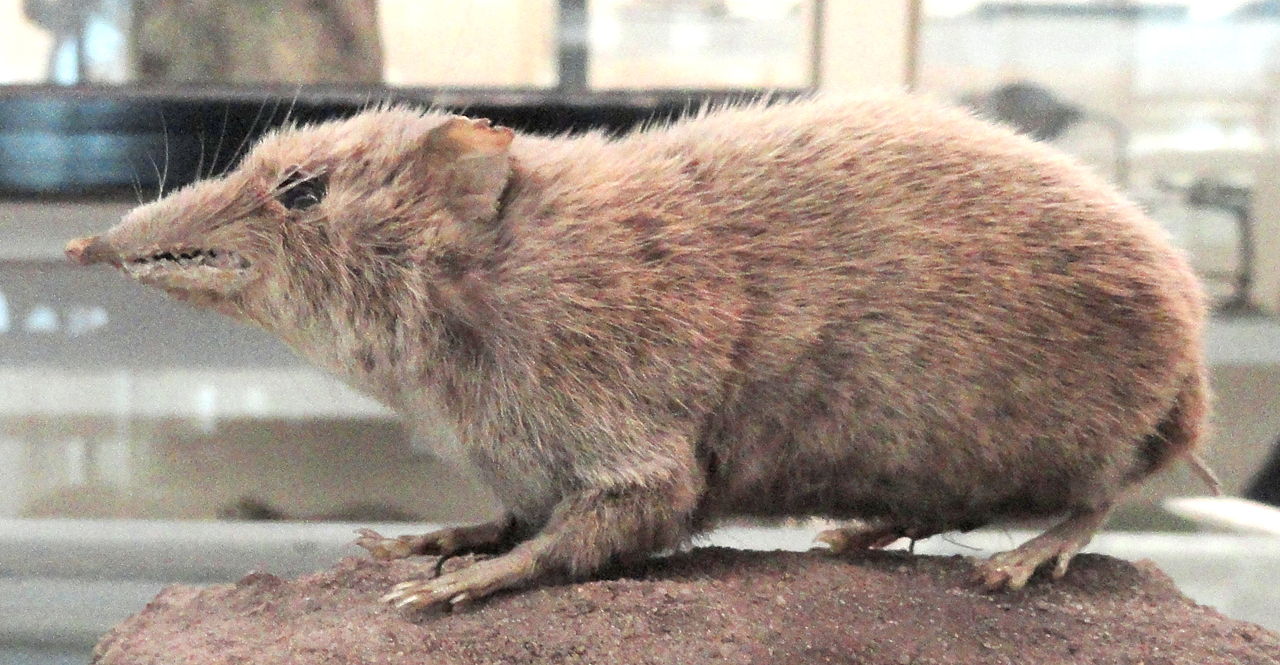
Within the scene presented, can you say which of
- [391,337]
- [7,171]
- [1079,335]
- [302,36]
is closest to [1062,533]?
[1079,335]

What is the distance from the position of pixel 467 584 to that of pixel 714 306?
0.56m

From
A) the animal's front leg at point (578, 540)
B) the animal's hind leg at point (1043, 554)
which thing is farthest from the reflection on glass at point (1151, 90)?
the animal's front leg at point (578, 540)

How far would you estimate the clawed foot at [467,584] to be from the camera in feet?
4.98

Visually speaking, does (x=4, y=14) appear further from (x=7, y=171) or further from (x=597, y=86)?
(x=597, y=86)

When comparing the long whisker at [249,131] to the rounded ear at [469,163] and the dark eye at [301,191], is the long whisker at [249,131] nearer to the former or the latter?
the dark eye at [301,191]

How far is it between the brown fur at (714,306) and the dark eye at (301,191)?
0.02 m

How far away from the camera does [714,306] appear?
160cm

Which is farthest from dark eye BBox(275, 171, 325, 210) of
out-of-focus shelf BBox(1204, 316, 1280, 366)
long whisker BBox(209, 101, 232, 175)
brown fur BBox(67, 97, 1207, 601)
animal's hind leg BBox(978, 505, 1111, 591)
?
out-of-focus shelf BBox(1204, 316, 1280, 366)

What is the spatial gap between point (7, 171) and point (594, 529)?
218 centimetres

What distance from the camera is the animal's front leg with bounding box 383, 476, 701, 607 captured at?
1.54m

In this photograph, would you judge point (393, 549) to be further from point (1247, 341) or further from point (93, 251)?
point (1247, 341)

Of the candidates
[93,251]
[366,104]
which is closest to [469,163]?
[93,251]

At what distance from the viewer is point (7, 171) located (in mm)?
2787

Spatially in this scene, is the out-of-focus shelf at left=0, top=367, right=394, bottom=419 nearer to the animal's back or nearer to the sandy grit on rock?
the sandy grit on rock
